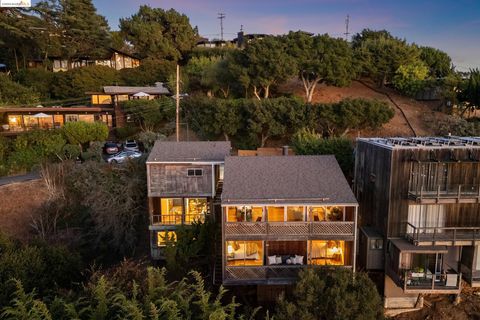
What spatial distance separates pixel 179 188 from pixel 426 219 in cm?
1461

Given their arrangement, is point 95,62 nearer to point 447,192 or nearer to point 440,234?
point 447,192

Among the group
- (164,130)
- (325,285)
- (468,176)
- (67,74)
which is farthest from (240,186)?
(67,74)

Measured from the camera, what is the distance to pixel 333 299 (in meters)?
14.0

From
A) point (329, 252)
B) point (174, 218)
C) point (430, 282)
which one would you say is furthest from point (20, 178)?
point (430, 282)

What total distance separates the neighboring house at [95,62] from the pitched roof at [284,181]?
44.8 m

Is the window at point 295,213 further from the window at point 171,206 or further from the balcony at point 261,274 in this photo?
the window at point 171,206

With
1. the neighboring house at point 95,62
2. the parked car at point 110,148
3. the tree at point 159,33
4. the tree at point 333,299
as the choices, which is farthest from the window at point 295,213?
the neighboring house at point 95,62

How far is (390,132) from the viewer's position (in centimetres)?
3919

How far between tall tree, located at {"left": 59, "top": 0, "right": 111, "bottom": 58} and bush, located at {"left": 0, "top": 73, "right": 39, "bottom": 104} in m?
11.2

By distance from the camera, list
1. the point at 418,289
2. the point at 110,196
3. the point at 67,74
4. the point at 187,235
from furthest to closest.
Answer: the point at 67,74 < the point at 110,196 < the point at 187,235 < the point at 418,289

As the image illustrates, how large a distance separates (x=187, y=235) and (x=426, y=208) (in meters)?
13.1

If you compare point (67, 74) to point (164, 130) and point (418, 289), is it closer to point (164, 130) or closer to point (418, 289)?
point (164, 130)

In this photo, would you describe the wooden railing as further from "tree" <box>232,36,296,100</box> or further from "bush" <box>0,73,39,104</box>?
"bush" <box>0,73,39,104</box>

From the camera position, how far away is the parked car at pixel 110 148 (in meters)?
35.6
